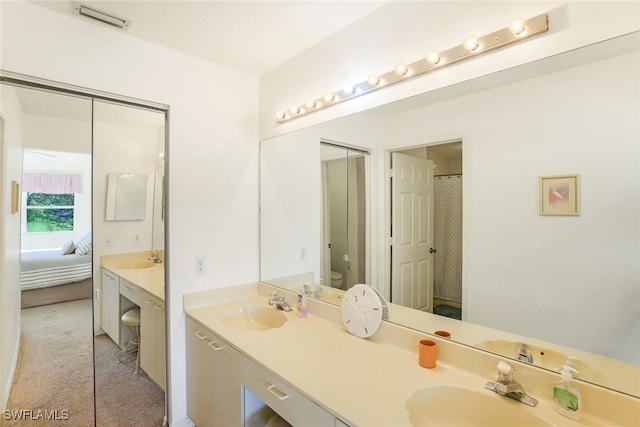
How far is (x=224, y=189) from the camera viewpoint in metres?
2.22

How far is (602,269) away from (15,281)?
260 cm

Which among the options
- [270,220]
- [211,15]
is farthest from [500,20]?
[270,220]

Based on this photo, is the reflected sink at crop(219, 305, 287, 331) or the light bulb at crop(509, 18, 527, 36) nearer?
the light bulb at crop(509, 18, 527, 36)

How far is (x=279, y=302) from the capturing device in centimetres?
210

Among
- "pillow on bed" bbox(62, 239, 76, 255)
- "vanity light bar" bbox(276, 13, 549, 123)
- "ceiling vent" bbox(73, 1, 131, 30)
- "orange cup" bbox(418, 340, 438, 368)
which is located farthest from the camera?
"pillow on bed" bbox(62, 239, 76, 255)

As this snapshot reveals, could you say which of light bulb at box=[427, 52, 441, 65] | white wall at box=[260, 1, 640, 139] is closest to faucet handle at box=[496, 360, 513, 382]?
white wall at box=[260, 1, 640, 139]

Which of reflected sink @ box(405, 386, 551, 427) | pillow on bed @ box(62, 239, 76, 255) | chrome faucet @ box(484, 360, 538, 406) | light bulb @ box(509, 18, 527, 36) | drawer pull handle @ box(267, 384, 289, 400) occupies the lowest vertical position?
drawer pull handle @ box(267, 384, 289, 400)

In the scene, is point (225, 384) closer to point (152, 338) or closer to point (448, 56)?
point (152, 338)

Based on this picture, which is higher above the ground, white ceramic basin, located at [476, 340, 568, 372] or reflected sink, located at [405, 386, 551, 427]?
white ceramic basin, located at [476, 340, 568, 372]

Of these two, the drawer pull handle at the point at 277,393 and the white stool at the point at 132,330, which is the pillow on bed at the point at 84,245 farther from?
the drawer pull handle at the point at 277,393

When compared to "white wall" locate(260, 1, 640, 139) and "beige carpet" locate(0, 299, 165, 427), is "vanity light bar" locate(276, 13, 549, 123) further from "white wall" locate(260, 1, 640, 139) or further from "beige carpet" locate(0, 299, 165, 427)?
"beige carpet" locate(0, 299, 165, 427)

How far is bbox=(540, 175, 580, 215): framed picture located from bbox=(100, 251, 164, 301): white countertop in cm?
209

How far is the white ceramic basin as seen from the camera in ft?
3.66

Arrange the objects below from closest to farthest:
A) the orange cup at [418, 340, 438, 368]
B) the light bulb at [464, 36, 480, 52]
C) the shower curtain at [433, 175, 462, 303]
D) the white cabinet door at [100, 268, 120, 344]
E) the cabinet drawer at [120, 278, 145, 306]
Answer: the light bulb at [464, 36, 480, 52], the orange cup at [418, 340, 438, 368], the shower curtain at [433, 175, 462, 303], the white cabinet door at [100, 268, 120, 344], the cabinet drawer at [120, 278, 145, 306]
